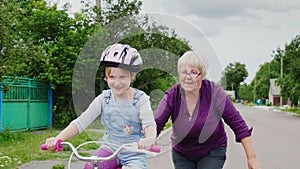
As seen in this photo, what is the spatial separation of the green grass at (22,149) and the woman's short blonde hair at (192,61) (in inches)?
149

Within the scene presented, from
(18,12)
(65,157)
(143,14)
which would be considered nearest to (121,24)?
(143,14)

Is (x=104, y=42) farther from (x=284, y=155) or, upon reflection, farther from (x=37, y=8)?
(x=37, y=8)

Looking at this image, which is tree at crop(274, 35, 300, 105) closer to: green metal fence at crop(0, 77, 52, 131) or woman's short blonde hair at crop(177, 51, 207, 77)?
green metal fence at crop(0, 77, 52, 131)

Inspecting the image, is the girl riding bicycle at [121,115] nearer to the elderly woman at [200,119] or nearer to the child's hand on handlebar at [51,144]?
the child's hand on handlebar at [51,144]

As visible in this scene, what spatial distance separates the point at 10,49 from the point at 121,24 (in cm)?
894

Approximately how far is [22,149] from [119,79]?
27.8 ft

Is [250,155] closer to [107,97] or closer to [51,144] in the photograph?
[107,97]

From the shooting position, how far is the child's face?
3.19 m

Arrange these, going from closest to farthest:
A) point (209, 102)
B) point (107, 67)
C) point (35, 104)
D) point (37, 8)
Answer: point (107, 67) → point (209, 102) → point (35, 104) → point (37, 8)

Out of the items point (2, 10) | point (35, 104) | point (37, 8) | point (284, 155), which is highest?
point (37, 8)

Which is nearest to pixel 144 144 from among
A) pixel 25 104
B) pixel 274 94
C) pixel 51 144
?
pixel 51 144

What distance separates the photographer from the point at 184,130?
12.5 feet

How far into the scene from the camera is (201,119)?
3.75 meters

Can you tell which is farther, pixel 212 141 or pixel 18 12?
pixel 18 12
